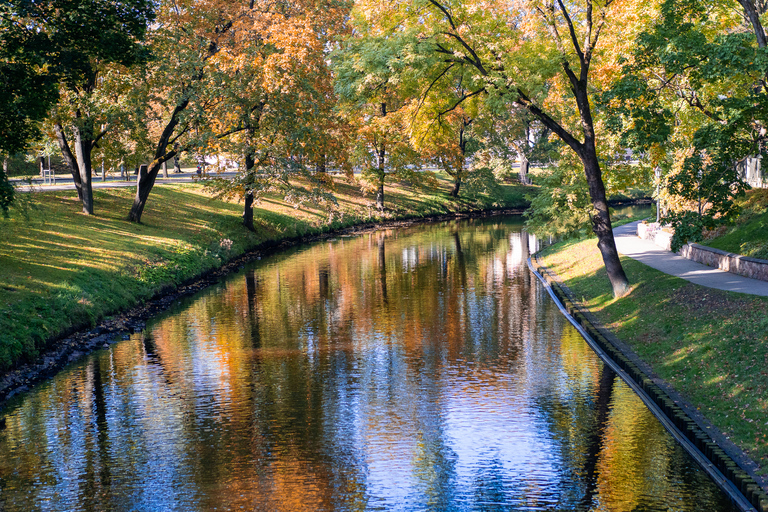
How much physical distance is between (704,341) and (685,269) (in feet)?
27.7

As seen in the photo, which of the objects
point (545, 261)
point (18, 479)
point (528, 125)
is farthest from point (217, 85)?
point (528, 125)

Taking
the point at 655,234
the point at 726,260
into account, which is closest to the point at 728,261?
the point at 726,260

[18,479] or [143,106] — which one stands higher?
[143,106]

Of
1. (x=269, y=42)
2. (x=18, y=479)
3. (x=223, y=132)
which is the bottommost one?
(x=18, y=479)

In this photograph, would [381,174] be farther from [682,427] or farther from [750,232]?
[682,427]

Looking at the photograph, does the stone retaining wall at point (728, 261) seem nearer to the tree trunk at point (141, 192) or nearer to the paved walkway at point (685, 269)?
the paved walkway at point (685, 269)

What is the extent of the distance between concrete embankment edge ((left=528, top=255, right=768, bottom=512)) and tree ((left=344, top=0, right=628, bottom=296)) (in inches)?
167

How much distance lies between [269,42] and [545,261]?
1786cm

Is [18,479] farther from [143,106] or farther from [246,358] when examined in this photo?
[143,106]

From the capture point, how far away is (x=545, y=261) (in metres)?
33.9

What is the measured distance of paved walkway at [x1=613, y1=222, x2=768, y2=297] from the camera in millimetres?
19094

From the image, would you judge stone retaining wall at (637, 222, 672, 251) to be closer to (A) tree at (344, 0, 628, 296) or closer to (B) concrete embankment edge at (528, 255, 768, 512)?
(A) tree at (344, 0, 628, 296)

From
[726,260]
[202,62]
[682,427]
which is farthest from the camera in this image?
[202,62]

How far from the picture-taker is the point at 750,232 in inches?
957
